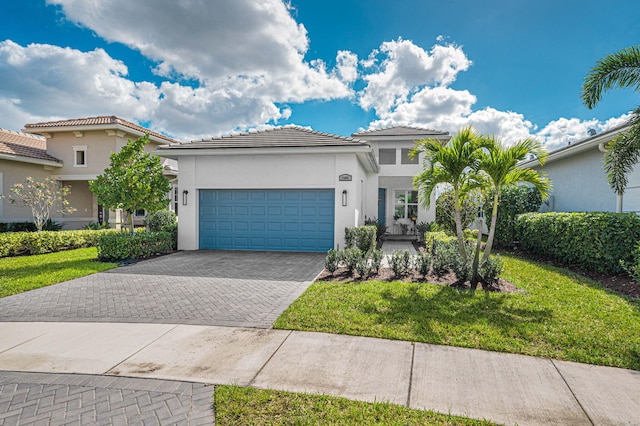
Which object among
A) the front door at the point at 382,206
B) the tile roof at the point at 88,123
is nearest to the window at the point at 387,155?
the front door at the point at 382,206

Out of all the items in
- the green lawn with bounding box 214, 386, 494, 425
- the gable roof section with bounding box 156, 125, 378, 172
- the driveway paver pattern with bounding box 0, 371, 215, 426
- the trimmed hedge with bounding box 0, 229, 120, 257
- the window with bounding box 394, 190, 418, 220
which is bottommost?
Answer: the driveway paver pattern with bounding box 0, 371, 215, 426

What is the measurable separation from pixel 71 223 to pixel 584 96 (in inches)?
976

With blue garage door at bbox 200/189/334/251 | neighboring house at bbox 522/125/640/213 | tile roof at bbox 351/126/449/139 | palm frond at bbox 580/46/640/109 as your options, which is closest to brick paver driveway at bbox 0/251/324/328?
blue garage door at bbox 200/189/334/251

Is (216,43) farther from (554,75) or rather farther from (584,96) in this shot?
(554,75)

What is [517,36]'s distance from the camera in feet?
36.9

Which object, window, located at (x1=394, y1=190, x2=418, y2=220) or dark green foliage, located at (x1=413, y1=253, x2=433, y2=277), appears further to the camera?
window, located at (x1=394, y1=190, x2=418, y2=220)

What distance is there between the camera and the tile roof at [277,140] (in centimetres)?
1164

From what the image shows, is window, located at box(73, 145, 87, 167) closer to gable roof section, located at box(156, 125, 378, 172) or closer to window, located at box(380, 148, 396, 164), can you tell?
gable roof section, located at box(156, 125, 378, 172)

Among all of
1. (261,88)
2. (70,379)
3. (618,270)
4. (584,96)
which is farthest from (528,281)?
(261,88)

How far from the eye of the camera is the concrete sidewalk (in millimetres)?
2920

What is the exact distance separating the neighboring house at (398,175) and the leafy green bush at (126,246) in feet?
37.5

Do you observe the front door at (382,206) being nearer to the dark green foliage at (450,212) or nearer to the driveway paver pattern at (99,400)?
the dark green foliage at (450,212)

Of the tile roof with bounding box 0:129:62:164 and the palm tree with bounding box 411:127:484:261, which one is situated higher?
the tile roof with bounding box 0:129:62:164

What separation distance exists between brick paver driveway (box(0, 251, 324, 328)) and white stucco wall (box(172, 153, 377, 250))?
2.78m
